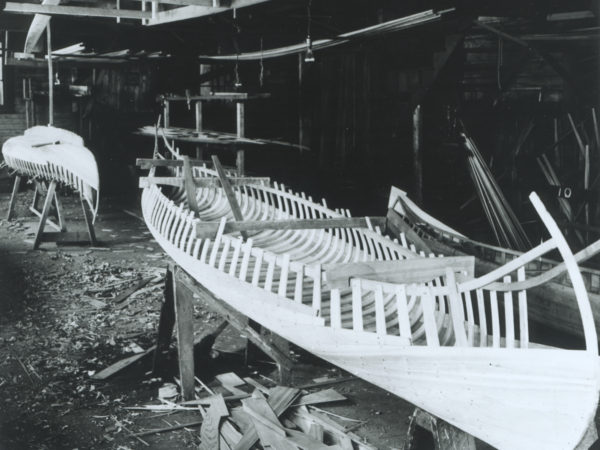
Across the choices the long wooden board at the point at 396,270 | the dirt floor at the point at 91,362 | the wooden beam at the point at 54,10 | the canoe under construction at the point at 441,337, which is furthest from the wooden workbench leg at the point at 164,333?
the wooden beam at the point at 54,10

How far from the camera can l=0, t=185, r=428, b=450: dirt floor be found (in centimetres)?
527

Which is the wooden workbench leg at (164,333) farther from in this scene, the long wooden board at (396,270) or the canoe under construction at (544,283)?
the long wooden board at (396,270)

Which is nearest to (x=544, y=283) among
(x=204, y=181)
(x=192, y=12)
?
(x=204, y=181)

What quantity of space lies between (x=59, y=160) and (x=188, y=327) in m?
6.16

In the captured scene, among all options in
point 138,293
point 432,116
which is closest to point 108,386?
point 138,293

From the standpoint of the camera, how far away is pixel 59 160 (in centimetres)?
1084

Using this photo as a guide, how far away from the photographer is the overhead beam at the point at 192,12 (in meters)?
5.99

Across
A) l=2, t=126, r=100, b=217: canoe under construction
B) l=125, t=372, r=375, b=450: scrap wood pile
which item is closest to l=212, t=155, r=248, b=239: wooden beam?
l=125, t=372, r=375, b=450: scrap wood pile

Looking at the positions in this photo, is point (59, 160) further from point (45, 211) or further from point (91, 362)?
point (91, 362)

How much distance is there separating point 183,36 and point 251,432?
585 cm

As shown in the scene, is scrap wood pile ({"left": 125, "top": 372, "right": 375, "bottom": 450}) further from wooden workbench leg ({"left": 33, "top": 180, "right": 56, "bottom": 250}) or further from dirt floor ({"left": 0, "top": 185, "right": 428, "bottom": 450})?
wooden workbench leg ({"left": 33, "top": 180, "right": 56, "bottom": 250})

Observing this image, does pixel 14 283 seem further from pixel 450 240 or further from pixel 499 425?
pixel 499 425

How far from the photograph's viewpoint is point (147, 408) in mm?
5668

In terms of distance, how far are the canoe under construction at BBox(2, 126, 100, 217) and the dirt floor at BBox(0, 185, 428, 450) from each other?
1.16 m
